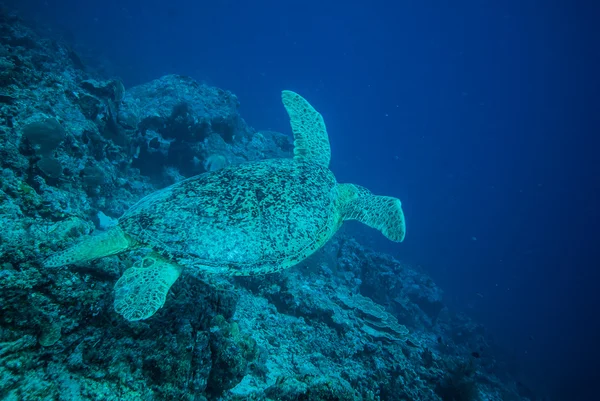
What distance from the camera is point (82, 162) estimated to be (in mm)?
5484

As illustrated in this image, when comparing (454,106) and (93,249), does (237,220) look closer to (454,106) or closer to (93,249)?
(93,249)

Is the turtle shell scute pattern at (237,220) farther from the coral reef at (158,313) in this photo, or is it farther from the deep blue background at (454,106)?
the deep blue background at (454,106)

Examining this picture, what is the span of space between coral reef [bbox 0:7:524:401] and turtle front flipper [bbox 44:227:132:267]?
117 millimetres

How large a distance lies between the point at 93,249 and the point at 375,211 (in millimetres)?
4519

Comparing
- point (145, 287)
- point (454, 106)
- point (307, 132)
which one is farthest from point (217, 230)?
point (454, 106)

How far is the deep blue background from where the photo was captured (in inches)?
1908

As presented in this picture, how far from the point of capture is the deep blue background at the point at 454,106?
48469 mm

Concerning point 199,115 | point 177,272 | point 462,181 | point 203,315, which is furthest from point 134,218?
point 462,181

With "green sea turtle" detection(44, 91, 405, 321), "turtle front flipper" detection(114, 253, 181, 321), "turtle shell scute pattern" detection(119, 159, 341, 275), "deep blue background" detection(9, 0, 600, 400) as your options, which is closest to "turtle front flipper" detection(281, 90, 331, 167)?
"green sea turtle" detection(44, 91, 405, 321)

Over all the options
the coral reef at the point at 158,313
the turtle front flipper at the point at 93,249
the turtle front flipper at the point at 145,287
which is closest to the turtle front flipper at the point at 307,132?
the coral reef at the point at 158,313

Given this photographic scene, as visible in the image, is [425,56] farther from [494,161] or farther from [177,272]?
[177,272]

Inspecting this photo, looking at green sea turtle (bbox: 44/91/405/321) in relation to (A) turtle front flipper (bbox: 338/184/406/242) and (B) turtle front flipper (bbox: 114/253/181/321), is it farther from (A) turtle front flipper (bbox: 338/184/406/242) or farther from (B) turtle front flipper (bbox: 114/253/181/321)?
(A) turtle front flipper (bbox: 338/184/406/242)

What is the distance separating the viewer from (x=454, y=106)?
13388 centimetres

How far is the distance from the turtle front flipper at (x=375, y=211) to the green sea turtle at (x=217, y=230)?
0.74m
